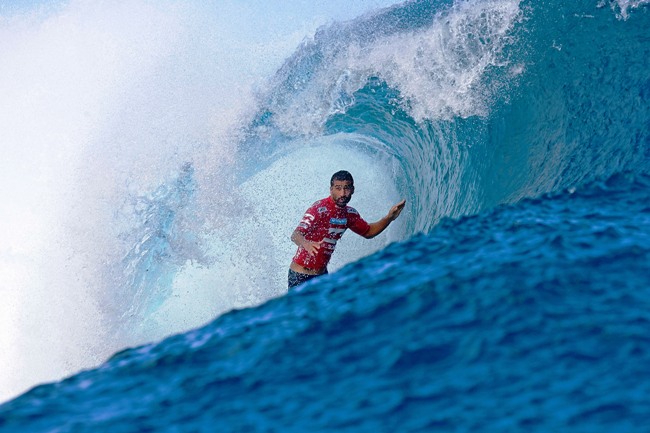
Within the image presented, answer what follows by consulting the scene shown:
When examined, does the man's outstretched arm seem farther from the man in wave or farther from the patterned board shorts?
the patterned board shorts

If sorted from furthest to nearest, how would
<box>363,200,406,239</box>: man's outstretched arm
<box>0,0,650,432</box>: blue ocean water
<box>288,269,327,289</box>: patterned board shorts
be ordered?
<box>288,269,327,289</box>: patterned board shorts < <box>363,200,406,239</box>: man's outstretched arm < <box>0,0,650,432</box>: blue ocean water

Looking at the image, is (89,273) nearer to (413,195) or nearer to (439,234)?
(413,195)

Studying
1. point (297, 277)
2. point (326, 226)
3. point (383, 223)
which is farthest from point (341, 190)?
point (297, 277)

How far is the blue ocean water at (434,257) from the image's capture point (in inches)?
84.7

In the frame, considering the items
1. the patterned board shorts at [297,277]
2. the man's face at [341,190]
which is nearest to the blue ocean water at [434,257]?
the patterned board shorts at [297,277]

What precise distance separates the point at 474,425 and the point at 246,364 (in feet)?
2.94

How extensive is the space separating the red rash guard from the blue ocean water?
0.62m

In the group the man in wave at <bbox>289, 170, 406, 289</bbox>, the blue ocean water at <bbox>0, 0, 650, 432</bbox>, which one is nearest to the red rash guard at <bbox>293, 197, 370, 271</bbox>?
the man in wave at <bbox>289, 170, 406, 289</bbox>

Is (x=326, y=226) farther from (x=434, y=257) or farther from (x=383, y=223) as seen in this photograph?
(x=434, y=257)

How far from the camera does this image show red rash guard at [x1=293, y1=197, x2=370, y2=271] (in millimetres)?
4918

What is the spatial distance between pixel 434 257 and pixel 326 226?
5.75 ft

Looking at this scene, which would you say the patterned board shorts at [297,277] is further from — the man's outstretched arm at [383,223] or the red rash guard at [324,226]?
the man's outstretched arm at [383,223]

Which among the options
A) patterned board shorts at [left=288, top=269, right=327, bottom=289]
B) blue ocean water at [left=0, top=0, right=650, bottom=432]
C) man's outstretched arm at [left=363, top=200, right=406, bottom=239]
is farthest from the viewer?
patterned board shorts at [left=288, top=269, right=327, bottom=289]

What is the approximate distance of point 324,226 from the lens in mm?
4941
